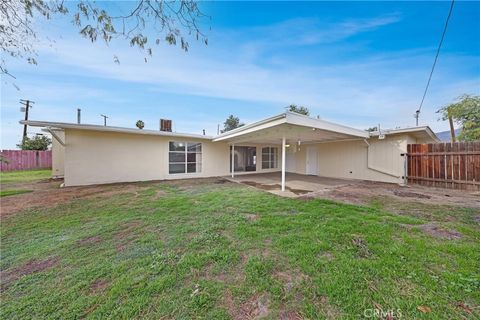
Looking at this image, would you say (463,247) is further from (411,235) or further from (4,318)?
(4,318)

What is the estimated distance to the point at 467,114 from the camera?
10445 millimetres

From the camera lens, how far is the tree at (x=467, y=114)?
9.82 meters

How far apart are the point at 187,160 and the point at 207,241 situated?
25.1 feet

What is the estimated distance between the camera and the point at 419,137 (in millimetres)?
8273

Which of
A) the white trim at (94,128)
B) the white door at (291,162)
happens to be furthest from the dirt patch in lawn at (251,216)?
the white door at (291,162)

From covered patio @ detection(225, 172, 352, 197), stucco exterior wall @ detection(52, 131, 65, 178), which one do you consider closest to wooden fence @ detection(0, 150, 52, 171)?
stucco exterior wall @ detection(52, 131, 65, 178)

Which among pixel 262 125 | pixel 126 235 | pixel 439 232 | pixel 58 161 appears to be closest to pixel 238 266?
pixel 126 235

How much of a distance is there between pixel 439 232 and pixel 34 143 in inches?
957

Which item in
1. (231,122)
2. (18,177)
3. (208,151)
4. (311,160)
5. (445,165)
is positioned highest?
(231,122)

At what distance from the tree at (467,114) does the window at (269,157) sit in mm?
10538

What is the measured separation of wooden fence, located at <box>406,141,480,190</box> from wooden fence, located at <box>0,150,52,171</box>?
71.9ft

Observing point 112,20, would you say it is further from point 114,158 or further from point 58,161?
point 58,161

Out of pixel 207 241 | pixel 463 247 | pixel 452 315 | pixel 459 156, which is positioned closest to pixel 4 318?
pixel 207 241

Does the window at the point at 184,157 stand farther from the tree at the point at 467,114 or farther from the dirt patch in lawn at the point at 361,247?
the tree at the point at 467,114
